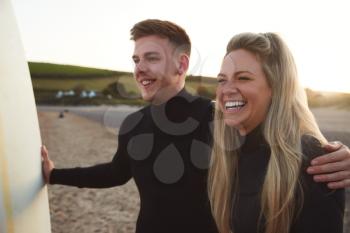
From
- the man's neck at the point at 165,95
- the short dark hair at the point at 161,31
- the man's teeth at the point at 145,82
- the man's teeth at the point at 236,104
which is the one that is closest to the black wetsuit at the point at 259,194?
the man's teeth at the point at 236,104

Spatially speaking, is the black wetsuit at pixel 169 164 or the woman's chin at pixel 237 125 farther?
the black wetsuit at pixel 169 164

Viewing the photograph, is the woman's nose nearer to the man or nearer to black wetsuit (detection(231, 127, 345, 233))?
black wetsuit (detection(231, 127, 345, 233))

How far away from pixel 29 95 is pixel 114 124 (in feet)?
91.6

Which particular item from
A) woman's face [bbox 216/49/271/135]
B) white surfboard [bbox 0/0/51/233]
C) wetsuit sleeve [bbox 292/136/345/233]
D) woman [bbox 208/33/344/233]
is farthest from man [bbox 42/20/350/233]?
wetsuit sleeve [bbox 292/136/345/233]

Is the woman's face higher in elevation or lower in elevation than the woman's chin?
higher

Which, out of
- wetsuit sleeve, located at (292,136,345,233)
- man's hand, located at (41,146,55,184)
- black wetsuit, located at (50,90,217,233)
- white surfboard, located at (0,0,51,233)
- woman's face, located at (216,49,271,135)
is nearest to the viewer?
wetsuit sleeve, located at (292,136,345,233)

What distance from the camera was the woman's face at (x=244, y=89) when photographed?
71.2 inches

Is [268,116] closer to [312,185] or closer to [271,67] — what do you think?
[271,67]

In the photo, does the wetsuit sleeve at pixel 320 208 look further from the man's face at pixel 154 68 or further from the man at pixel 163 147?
the man's face at pixel 154 68

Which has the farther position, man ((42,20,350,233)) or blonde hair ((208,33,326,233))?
man ((42,20,350,233))

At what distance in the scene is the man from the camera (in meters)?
2.37

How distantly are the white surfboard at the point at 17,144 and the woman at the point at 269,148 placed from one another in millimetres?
1295

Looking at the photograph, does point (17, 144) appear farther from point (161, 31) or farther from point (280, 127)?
point (280, 127)

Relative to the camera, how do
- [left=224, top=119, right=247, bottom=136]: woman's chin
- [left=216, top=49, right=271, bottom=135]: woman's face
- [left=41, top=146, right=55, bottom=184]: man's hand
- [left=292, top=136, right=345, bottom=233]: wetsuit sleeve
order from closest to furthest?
[left=292, top=136, right=345, bottom=233]: wetsuit sleeve
[left=216, top=49, right=271, bottom=135]: woman's face
[left=224, top=119, right=247, bottom=136]: woman's chin
[left=41, top=146, right=55, bottom=184]: man's hand
